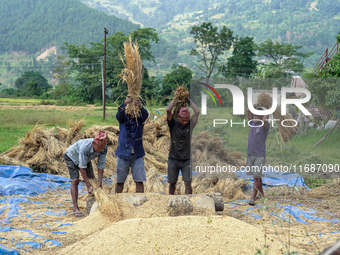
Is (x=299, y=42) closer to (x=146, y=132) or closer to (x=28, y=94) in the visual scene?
(x=28, y=94)

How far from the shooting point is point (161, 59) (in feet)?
378

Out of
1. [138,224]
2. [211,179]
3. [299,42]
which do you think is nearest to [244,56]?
[211,179]

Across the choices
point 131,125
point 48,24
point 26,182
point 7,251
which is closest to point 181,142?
point 131,125

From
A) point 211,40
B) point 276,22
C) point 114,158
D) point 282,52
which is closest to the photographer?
point 114,158

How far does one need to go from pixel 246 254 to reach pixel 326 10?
17768 cm

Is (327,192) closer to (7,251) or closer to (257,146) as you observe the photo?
(257,146)

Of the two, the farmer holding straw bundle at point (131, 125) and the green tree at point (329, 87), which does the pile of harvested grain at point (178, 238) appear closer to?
the farmer holding straw bundle at point (131, 125)

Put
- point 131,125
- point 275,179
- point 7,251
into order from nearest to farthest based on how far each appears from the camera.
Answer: point 7,251 → point 131,125 → point 275,179

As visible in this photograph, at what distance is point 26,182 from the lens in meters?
5.50

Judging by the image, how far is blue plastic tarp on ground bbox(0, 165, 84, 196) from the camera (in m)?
5.15

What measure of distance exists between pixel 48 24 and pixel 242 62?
12742 centimetres

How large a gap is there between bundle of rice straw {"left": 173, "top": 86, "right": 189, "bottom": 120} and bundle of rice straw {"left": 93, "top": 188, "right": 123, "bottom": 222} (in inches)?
58.0

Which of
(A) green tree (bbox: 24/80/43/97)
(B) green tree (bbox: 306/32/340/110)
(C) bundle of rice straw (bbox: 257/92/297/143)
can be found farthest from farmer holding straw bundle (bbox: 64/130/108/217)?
(A) green tree (bbox: 24/80/43/97)

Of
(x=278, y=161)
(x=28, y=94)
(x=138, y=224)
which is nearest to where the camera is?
(x=138, y=224)
